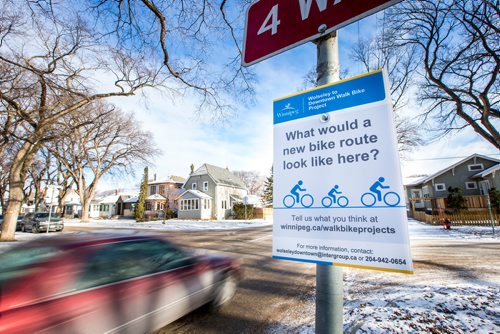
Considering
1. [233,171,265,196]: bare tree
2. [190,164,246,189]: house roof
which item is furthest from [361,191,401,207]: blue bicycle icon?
[233,171,265,196]: bare tree

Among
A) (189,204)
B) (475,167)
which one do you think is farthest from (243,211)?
(475,167)

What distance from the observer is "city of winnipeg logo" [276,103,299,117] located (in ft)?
5.01

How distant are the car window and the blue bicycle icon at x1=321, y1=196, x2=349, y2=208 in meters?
2.99

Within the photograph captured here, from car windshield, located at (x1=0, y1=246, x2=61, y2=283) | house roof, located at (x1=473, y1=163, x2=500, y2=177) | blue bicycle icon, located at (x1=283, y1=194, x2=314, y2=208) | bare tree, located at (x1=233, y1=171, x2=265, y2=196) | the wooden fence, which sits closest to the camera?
blue bicycle icon, located at (x1=283, y1=194, x2=314, y2=208)

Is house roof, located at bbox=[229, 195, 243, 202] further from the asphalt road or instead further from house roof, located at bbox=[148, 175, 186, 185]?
the asphalt road

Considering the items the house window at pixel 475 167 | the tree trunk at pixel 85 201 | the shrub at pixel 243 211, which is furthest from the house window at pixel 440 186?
the tree trunk at pixel 85 201

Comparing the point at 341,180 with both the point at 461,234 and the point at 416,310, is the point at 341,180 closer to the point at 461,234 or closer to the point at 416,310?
the point at 416,310

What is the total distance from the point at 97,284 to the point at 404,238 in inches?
129

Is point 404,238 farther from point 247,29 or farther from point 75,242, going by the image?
point 75,242

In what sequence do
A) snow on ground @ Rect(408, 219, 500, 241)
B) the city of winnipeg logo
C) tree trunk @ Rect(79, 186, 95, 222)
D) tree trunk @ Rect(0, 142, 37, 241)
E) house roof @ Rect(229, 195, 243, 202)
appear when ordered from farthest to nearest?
house roof @ Rect(229, 195, 243, 202)
tree trunk @ Rect(79, 186, 95, 222)
tree trunk @ Rect(0, 142, 37, 241)
snow on ground @ Rect(408, 219, 500, 241)
the city of winnipeg logo

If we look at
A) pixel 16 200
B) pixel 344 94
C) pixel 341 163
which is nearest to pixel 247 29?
pixel 344 94

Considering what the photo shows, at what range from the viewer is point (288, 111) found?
156 cm

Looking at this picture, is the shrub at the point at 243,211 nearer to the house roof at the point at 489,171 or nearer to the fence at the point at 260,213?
the fence at the point at 260,213

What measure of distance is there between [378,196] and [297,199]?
0.43 metres
